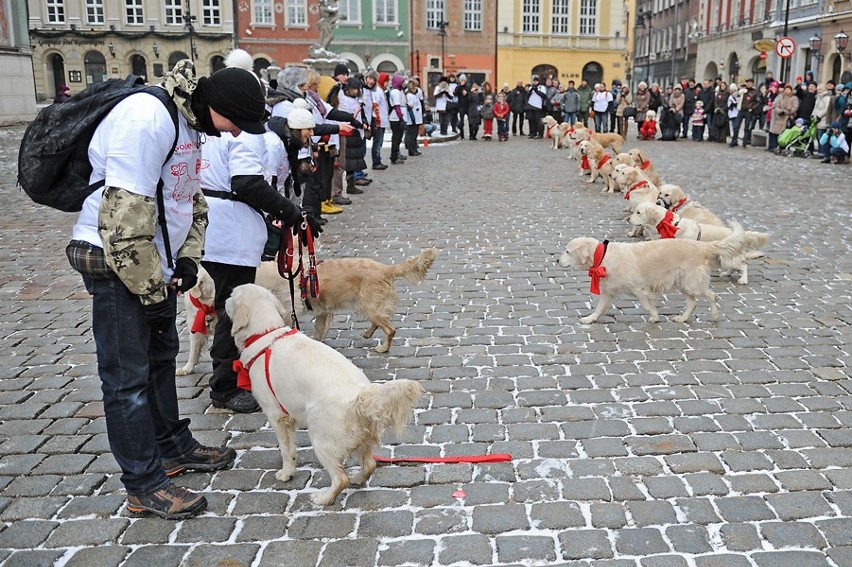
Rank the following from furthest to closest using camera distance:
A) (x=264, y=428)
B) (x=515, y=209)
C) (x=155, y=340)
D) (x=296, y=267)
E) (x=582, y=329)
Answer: (x=515, y=209), (x=582, y=329), (x=296, y=267), (x=264, y=428), (x=155, y=340)

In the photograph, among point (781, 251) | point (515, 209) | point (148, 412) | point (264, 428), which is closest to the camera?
point (148, 412)

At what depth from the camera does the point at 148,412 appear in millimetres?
3654

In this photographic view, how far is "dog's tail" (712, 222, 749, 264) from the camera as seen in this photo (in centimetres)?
711

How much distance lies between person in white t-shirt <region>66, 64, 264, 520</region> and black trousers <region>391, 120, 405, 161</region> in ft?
52.1

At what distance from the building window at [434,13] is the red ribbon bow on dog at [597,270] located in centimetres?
5637

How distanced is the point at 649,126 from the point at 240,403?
2536 centimetres

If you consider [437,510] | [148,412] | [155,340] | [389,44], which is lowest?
[437,510]

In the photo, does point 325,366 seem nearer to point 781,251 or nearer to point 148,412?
point 148,412

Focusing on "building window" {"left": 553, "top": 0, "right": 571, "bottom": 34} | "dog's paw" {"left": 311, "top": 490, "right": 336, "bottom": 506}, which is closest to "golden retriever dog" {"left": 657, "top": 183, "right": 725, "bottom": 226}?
"dog's paw" {"left": 311, "top": 490, "right": 336, "bottom": 506}

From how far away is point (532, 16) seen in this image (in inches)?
2431

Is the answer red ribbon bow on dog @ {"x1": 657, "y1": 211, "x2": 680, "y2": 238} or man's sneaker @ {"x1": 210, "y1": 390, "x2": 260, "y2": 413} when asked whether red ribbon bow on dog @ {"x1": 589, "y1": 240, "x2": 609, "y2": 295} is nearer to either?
red ribbon bow on dog @ {"x1": 657, "y1": 211, "x2": 680, "y2": 238}

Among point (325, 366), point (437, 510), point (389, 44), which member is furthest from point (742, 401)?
point (389, 44)

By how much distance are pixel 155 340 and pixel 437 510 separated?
1.66m

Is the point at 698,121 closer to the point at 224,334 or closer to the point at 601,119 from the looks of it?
the point at 601,119
